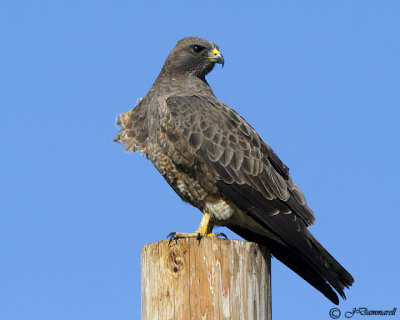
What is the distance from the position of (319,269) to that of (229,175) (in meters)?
1.27

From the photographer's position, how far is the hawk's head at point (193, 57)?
7754mm

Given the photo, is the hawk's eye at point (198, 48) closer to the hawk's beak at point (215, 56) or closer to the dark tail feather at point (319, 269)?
the hawk's beak at point (215, 56)

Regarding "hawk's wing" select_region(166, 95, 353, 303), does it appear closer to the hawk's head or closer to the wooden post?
the hawk's head

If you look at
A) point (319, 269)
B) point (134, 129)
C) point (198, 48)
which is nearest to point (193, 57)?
point (198, 48)

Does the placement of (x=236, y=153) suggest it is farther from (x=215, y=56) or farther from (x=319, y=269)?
(x=215, y=56)

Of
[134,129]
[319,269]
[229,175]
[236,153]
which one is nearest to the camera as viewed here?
[319,269]

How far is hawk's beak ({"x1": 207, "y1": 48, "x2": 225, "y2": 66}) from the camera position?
7.80 metres

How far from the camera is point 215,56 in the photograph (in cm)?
783

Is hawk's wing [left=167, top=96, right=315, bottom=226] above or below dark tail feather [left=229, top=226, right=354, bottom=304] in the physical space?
above

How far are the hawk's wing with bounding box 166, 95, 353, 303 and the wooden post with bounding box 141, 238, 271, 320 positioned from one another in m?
1.33

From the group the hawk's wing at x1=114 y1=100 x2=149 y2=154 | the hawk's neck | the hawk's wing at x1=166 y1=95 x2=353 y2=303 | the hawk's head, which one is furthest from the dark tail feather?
the hawk's head

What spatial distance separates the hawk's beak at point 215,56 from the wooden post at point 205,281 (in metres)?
3.56

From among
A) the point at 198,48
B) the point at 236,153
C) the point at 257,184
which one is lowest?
the point at 257,184

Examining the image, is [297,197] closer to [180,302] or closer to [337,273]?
[337,273]
